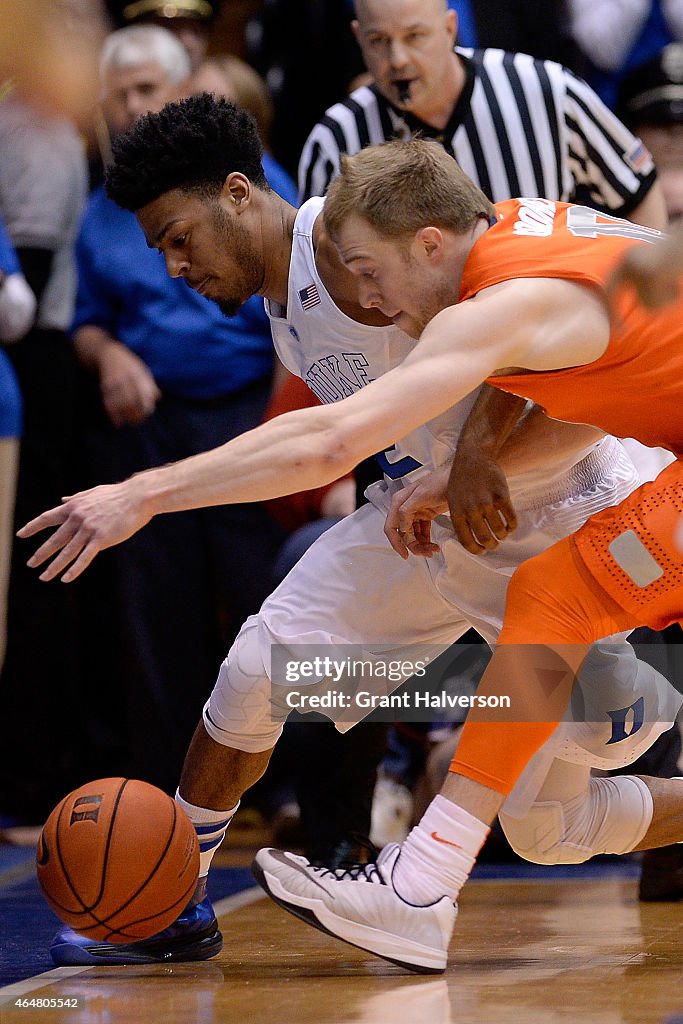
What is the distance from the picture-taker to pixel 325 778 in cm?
391

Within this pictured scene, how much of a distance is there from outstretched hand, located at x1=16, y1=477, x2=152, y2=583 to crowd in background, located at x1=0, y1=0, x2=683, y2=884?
6.77 ft

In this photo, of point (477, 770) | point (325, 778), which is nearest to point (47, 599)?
point (325, 778)

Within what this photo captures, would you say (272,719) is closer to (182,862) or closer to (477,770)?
(182,862)

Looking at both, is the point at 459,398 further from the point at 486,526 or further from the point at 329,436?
the point at 486,526

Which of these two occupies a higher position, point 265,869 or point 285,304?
point 285,304

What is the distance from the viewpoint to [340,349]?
2949mm

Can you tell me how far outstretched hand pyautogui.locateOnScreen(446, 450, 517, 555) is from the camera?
2721 mm

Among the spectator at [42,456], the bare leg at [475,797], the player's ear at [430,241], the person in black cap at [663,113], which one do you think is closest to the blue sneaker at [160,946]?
the bare leg at [475,797]

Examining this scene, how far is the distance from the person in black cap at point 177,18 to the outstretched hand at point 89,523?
9.28 feet

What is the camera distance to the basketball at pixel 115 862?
2559 millimetres

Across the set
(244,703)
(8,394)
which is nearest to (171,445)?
(8,394)

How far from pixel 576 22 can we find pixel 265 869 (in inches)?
131

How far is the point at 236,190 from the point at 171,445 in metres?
1.86

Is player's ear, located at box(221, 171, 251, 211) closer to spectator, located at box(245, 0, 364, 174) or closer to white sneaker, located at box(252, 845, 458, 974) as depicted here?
white sneaker, located at box(252, 845, 458, 974)
